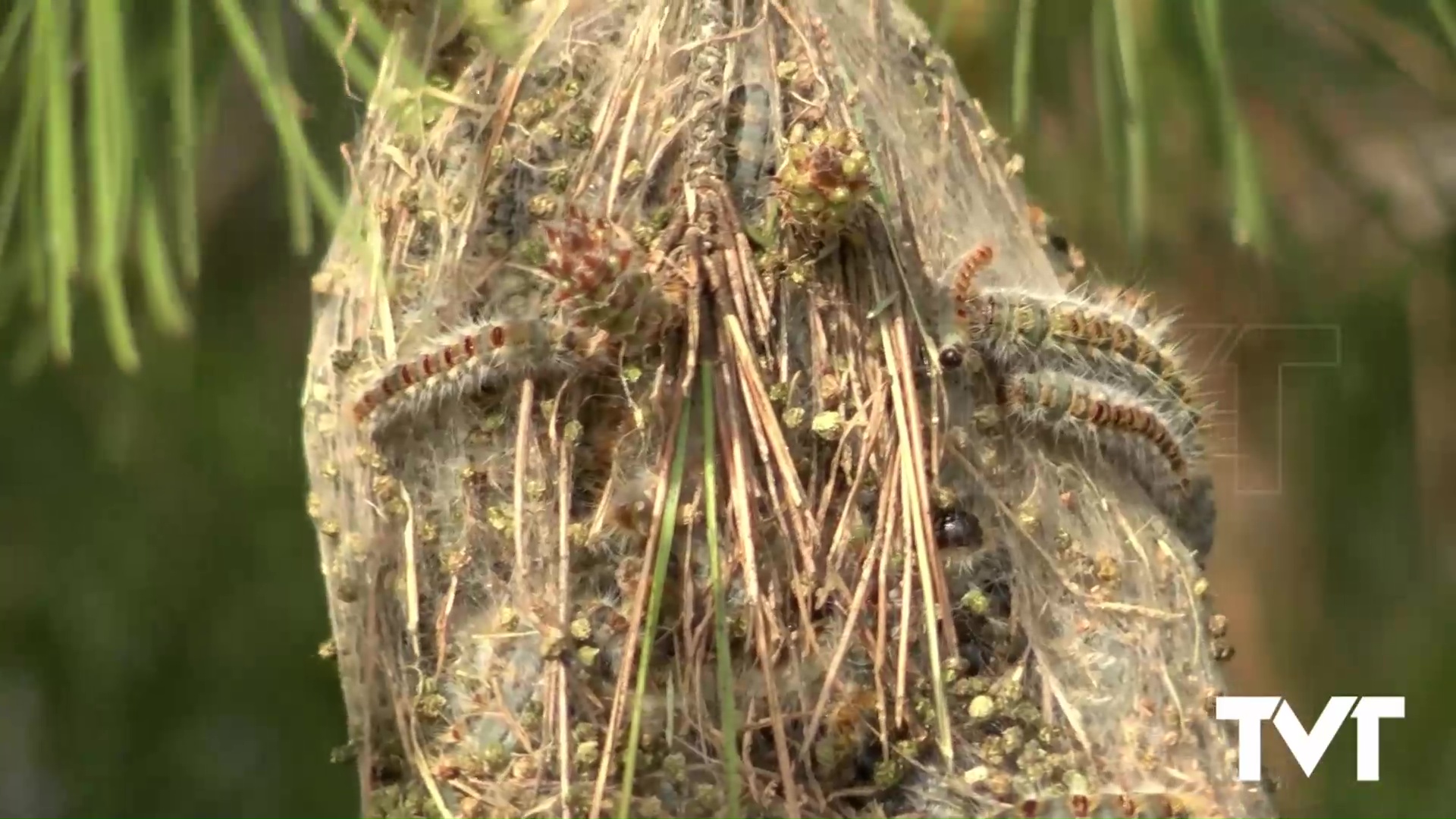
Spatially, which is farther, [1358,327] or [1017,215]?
[1358,327]

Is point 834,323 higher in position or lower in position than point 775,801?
higher

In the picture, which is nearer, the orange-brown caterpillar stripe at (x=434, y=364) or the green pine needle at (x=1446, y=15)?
the orange-brown caterpillar stripe at (x=434, y=364)

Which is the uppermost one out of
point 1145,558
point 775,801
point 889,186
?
point 889,186

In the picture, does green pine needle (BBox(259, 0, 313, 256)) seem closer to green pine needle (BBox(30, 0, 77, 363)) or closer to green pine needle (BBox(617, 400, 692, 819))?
green pine needle (BBox(30, 0, 77, 363))

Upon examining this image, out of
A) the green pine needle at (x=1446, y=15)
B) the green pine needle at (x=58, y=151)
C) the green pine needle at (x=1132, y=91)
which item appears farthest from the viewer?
the green pine needle at (x=1446, y=15)

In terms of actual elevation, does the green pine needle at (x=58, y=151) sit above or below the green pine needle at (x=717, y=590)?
above

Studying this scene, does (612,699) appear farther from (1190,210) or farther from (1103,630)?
(1190,210)

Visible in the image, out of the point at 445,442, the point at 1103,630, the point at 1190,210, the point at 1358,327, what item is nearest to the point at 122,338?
the point at 445,442

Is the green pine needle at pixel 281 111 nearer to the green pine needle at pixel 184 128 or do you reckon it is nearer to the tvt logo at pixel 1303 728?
the green pine needle at pixel 184 128

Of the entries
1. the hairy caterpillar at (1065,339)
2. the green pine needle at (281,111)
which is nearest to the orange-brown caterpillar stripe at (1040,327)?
the hairy caterpillar at (1065,339)
